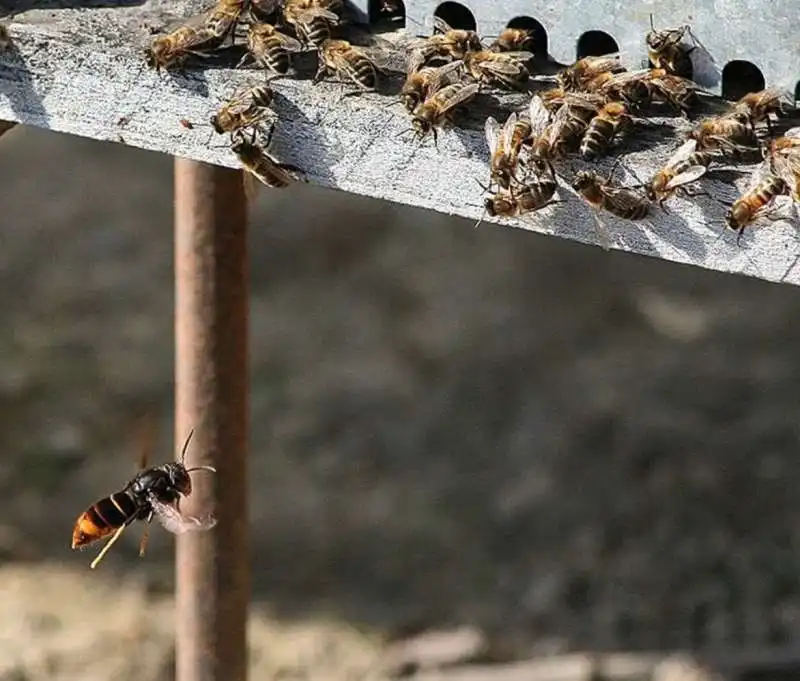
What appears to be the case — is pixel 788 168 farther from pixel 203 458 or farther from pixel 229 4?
pixel 203 458

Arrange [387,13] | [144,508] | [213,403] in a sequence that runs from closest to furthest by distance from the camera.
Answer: [387,13] → [144,508] → [213,403]

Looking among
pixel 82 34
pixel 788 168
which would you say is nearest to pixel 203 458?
pixel 82 34

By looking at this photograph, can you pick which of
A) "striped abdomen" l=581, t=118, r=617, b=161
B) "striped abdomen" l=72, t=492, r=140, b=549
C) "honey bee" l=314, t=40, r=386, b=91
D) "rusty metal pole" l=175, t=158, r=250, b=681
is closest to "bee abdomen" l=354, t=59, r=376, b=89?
"honey bee" l=314, t=40, r=386, b=91

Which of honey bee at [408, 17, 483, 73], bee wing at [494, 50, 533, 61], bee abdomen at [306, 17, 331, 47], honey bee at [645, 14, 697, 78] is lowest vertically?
bee abdomen at [306, 17, 331, 47]

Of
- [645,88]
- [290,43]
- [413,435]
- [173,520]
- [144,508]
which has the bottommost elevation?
[413,435]

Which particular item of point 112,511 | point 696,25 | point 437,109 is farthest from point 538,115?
point 112,511

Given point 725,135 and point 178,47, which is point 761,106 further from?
point 178,47

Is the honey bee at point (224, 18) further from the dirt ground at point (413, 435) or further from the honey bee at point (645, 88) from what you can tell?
the dirt ground at point (413, 435)

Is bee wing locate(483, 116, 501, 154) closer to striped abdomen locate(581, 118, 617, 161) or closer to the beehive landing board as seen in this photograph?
the beehive landing board
